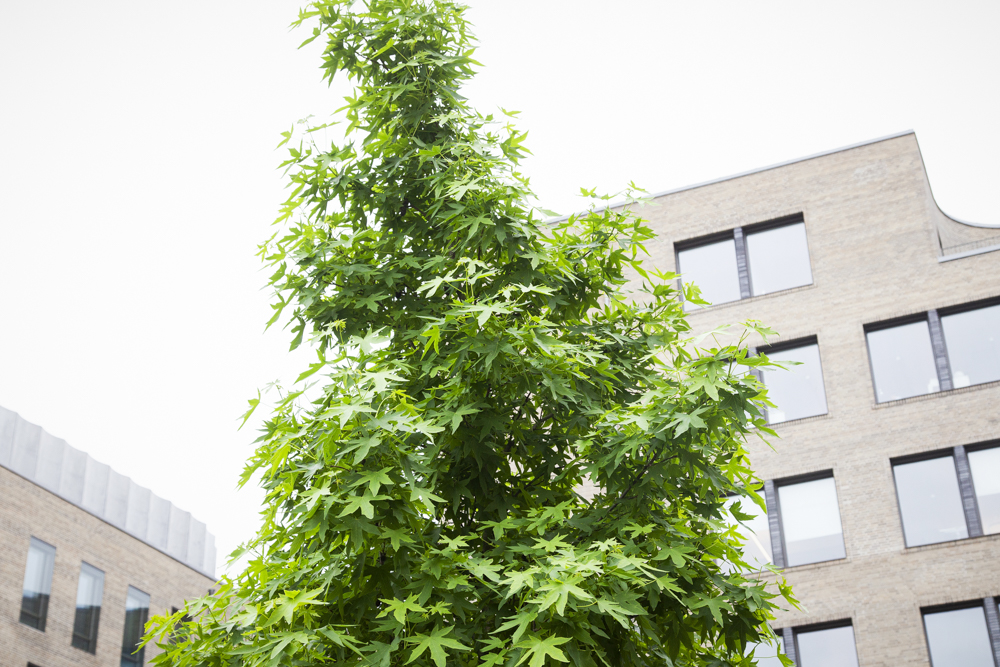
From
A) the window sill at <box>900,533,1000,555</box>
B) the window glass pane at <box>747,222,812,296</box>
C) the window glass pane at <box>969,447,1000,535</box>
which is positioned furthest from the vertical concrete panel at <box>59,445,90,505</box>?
the window glass pane at <box>969,447,1000,535</box>

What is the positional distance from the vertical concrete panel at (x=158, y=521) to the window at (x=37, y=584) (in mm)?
16049

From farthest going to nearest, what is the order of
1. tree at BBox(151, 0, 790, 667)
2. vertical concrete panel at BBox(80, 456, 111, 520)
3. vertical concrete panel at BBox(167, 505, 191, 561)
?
vertical concrete panel at BBox(167, 505, 191, 561) → vertical concrete panel at BBox(80, 456, 111, 520) → tree at BBox(151, 0, 790, 667)

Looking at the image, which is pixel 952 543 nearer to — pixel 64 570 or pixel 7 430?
pixel 64 570

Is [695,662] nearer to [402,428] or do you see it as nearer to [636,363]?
[636,363]

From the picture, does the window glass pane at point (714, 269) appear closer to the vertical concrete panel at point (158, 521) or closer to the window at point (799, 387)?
the window at point (799, 387)

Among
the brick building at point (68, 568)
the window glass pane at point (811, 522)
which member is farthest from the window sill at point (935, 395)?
the brick building at point (68, 568)

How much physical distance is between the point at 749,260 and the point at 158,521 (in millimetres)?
32307

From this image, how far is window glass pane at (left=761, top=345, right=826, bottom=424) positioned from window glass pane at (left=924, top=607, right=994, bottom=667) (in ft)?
17.9

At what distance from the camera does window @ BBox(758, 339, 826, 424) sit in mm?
24875

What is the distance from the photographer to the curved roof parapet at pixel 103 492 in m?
37.7

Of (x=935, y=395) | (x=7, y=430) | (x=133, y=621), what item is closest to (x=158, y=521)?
(x=7, y=430)

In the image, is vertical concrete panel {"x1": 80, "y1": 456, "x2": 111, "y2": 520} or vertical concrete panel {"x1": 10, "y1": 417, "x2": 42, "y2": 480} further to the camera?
vertical concrete panel {"x1": 80, "y1": 456, "x2": 111, "y2": 520}

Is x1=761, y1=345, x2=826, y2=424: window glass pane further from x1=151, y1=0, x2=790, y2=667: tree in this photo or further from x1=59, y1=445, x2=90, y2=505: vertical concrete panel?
x1=59, y1=445, x2=90, y2=505: vertical concrete panel

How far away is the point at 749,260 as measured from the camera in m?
27.0
